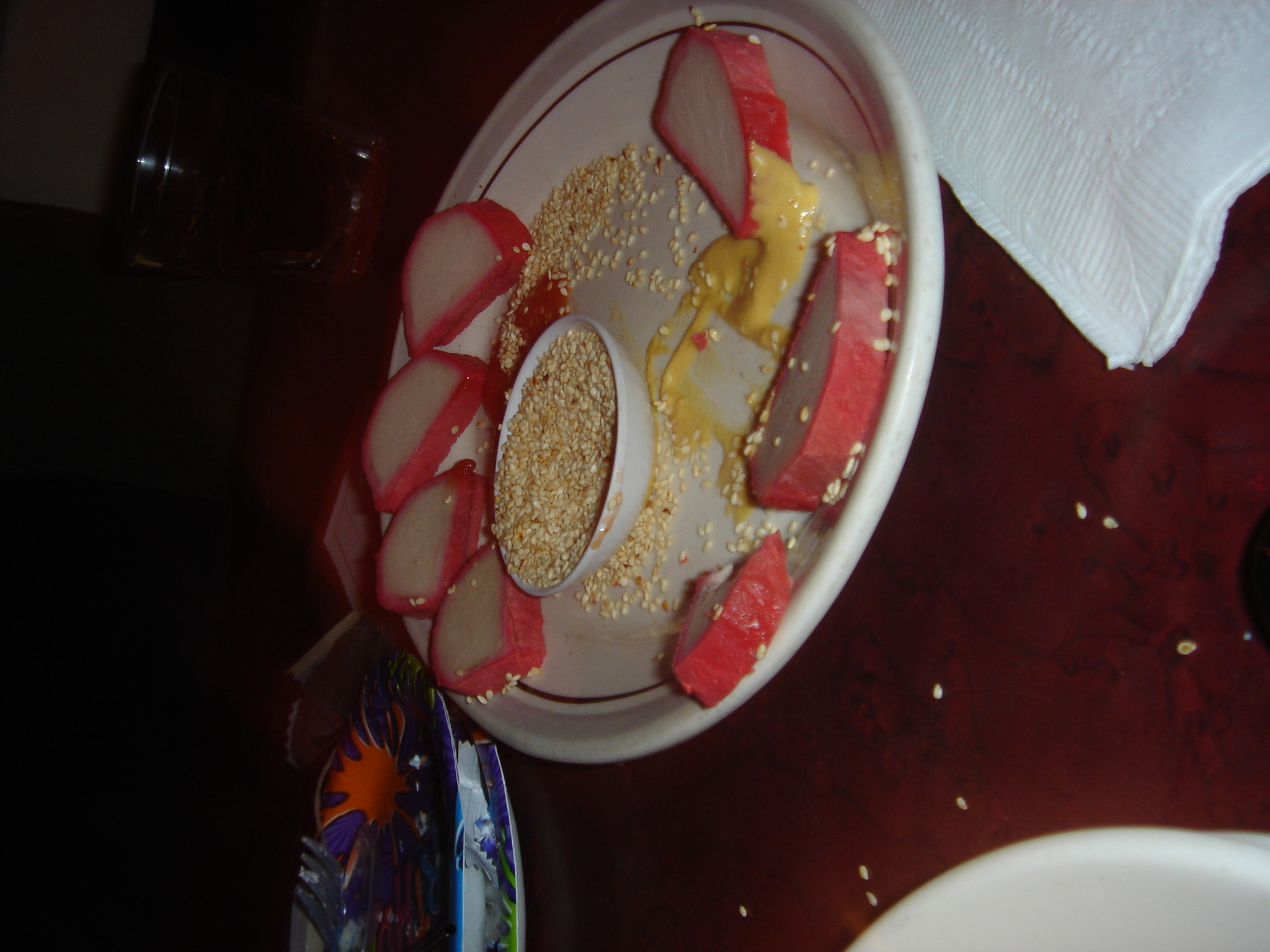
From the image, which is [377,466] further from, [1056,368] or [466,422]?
[1056,368]

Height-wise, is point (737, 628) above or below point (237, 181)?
below

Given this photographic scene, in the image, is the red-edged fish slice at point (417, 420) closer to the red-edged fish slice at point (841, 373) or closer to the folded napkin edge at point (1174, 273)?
the red-edged fish slice at point (841, 373)

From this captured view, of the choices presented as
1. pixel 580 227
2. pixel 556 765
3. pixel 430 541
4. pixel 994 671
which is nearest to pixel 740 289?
pixel 580 227

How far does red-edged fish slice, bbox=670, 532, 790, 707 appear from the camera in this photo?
1.98 ft

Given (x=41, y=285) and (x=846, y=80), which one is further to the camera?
(x=41, y=285)

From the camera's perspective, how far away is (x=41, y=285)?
1832 mm

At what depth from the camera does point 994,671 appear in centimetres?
62

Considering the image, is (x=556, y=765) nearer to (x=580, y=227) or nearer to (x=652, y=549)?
(x=652, y=549)

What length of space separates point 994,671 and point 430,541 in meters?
0.72

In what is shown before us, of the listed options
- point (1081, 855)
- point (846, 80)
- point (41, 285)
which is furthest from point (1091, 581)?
point (41, 285)

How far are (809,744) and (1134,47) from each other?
25.5 inches

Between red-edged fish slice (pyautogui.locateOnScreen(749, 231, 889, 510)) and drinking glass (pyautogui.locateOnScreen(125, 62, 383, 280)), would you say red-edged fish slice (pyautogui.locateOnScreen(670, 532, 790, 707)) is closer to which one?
red-edged fish slice (pyautogui.locateOnScreen(749, 231, 889, 510))

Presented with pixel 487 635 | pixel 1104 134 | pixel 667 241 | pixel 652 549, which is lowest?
pixel 487 635

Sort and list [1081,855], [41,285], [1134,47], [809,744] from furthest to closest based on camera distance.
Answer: [41,285] → [809,744] → [1134,47] → [1081,855]
